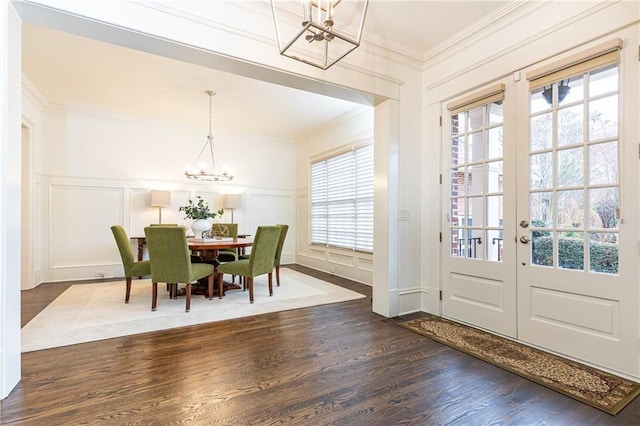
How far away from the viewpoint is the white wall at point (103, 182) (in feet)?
17.1

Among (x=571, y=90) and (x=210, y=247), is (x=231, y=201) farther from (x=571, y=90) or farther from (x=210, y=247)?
(x=571, y=90)

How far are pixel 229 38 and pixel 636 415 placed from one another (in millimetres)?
3677

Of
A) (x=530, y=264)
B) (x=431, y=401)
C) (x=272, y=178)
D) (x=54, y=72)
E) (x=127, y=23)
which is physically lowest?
(x=431, y=401)

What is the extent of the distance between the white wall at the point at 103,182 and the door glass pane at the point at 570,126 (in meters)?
5.71

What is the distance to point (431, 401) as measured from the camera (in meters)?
1.89

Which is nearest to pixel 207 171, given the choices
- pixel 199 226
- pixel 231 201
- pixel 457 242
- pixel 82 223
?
pixel 231 201

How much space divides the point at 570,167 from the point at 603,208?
0.38 metres

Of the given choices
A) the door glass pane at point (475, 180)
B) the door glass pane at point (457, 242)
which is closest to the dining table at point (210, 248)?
the door glass pane at point (457, 242)

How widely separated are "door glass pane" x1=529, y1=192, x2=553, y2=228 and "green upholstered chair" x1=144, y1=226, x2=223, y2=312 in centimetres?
346

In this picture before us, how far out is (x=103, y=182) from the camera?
5.59 meters

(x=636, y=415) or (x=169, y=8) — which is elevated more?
(x=169, y=8)

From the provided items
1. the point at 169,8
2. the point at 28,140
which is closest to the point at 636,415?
the point at 169,8

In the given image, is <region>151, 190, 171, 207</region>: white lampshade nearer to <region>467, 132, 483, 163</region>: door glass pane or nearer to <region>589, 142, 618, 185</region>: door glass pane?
<region>467, 132, 483, 163</region>: door glass pane

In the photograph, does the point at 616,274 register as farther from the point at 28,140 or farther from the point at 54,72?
the point at 28,140
